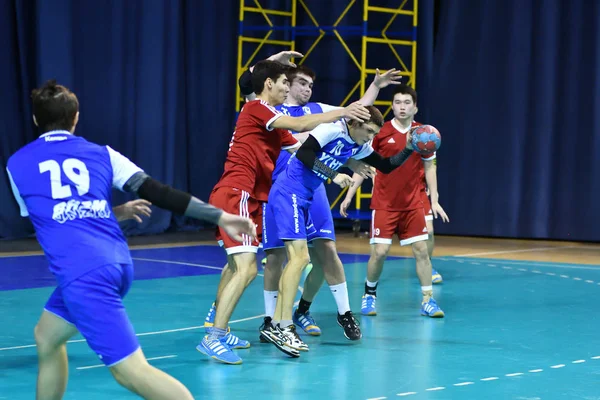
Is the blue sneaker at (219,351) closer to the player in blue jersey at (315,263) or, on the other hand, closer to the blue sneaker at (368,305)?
the player in blue jersey at (315,263)

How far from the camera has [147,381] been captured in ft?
12.4

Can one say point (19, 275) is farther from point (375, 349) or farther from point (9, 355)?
point (375, 349)

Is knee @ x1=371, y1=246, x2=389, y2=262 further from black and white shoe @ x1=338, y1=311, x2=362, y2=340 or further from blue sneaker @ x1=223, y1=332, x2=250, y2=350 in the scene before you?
blue sneaker @ x1=223, y1=332, x2=250, y2=350

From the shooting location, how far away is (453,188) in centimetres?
1517

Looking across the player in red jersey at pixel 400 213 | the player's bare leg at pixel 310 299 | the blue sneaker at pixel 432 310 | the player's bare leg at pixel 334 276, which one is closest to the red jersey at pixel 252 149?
the player's bare leg at pixel 334 276

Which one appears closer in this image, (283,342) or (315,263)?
(283,342)

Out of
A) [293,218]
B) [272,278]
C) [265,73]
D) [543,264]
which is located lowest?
[543,264]

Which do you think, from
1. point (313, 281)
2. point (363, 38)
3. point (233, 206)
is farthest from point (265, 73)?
point (363, 38)

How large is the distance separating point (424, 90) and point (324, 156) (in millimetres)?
8839

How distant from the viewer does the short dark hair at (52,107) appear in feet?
13.2

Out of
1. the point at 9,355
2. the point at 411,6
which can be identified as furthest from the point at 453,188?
the point at 9,355

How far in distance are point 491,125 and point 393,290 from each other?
6.11 metres

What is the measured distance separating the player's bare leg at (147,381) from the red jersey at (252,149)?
2.74 meters

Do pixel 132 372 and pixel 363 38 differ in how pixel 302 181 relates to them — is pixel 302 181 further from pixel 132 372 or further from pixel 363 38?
pixel 363 38
